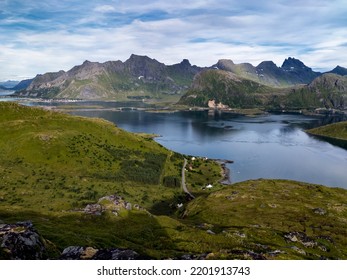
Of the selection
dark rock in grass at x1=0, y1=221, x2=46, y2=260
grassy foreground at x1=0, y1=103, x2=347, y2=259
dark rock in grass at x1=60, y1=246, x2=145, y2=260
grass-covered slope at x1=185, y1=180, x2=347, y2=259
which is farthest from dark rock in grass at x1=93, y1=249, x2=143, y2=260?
grass-covered slope at x1=185, y1=180, x2=347, y2=259

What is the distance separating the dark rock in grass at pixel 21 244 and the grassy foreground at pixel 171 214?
2909 millimetres

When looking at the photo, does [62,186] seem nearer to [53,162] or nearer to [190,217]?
[53,162]

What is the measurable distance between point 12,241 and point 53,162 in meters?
166

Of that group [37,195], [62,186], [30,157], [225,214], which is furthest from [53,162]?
[225,214]

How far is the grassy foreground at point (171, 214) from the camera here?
5850cm

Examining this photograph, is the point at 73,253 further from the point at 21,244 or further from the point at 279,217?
the point at 279,217

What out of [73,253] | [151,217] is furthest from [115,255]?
[151,217]

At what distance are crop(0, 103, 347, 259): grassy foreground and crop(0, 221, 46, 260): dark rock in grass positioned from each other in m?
2.91

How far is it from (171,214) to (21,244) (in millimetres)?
106177

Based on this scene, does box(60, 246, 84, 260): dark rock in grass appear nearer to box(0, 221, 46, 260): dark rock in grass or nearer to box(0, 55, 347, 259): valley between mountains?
box(0, 55, 347, 259): valley between mountains

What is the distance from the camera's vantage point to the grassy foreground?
192 feet

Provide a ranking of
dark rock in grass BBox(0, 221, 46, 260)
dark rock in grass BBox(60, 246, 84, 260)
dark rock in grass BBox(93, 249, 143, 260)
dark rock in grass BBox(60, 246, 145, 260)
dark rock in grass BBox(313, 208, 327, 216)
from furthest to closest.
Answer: dark rock in grass BBox(313, 208, 327, 216)
dark rock in grass BBox(60, 246, 84, 260)
dark rock in grass BBox(0, 221, 46, 260)
dark rock in grass BBox(60, 246, 145, 260)
dark rock in grass BBox(93, 249, 143, 260)

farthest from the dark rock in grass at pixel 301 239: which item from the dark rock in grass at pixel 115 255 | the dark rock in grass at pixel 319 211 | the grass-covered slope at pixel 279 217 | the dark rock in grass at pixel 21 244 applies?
the dark rock in grass at pixel 21 244

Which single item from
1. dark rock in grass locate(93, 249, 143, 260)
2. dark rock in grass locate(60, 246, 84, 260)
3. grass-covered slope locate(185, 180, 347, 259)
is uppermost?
dark rock in grass locate(93, 249, 143, 260)
